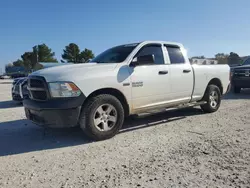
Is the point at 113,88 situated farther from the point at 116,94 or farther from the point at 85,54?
the point at 85,54

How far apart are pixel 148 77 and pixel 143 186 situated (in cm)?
279

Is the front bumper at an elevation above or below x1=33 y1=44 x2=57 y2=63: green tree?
below

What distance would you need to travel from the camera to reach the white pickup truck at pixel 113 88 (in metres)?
4.15

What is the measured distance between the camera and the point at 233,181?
2.80 m

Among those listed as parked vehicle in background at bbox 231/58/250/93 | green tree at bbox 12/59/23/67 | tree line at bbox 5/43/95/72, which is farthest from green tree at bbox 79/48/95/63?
parked vehicle in background at bbox 231/58/250/93

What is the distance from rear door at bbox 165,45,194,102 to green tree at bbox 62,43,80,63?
2264 inches

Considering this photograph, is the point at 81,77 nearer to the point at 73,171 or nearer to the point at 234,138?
the point at 73,171

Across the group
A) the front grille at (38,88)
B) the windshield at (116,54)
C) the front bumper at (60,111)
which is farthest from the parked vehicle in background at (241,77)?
the front grille at (38,88)

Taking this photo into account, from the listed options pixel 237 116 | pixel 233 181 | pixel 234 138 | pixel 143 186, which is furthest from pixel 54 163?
pixel 237 116

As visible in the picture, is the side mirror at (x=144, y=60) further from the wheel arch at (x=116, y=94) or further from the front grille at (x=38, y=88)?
the front grille at (x=38, y=88)

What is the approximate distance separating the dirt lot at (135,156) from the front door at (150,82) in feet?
2.01

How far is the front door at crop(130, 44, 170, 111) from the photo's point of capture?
4954mm

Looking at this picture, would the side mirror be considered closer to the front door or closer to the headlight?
the front door

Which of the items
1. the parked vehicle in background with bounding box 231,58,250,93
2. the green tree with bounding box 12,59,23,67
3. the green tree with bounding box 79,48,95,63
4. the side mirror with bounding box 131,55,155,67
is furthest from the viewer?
the green tree with bounding box 12,59,23,67
